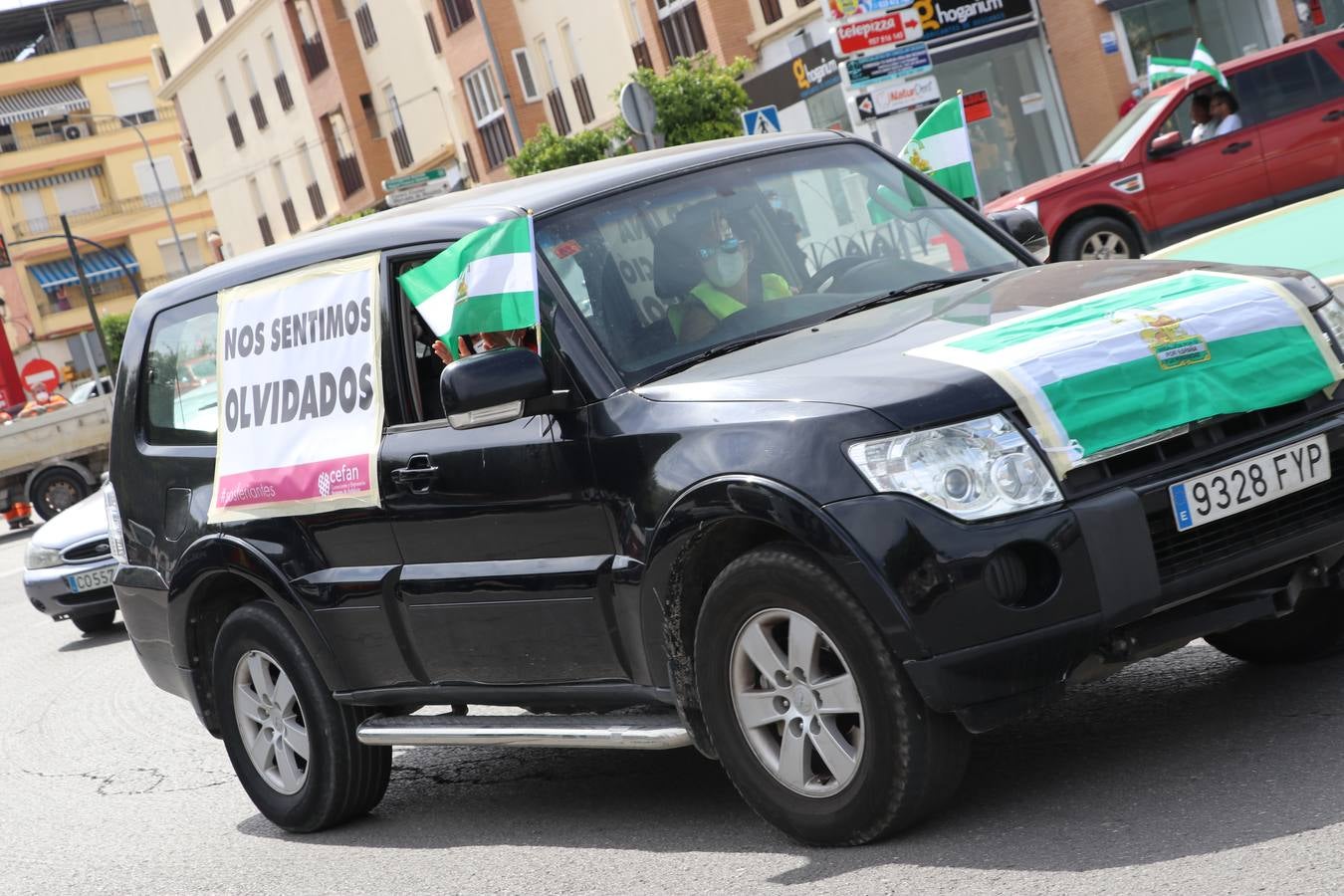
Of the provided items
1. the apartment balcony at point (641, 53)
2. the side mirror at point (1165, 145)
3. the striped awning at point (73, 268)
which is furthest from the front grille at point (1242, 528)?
the striped awning at point (73, 268)

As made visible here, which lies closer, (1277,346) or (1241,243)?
(1277,346)

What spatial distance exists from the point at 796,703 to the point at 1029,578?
690 millimetres

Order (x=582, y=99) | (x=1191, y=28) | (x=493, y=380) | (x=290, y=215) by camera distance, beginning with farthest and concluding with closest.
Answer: (x=290, y=215) → (x=582, y=99) → (x=1191, y=28) → (x=493, y=380)

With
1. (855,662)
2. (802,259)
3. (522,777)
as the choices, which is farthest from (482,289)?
(522,777)

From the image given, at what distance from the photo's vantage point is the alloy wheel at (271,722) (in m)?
6.51

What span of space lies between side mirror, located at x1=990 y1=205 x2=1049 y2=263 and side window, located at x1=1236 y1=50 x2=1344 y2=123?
11.5 m

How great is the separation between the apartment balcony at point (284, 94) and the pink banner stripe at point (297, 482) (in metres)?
53.9

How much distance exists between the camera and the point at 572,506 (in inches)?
202

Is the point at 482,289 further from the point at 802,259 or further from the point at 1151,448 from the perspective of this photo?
the point at 1151,448

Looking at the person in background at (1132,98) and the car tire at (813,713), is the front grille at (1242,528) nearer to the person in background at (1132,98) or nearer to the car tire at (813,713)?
the car tire at (813,713)

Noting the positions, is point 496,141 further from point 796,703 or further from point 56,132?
point 56,132

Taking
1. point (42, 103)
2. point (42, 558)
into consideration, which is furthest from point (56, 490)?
point (42, 103)

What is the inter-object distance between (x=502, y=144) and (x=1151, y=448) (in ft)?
141

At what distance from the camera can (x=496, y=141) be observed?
153 ft
